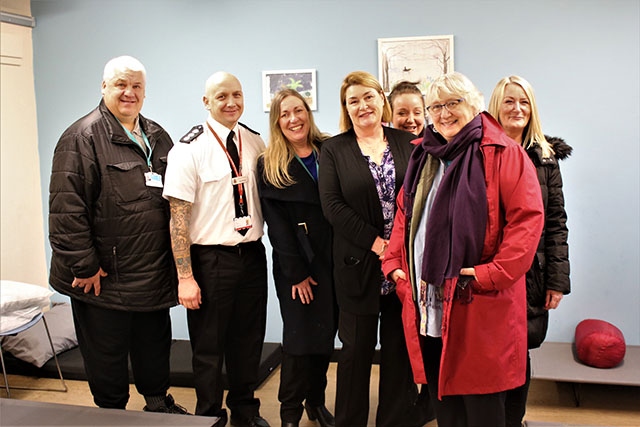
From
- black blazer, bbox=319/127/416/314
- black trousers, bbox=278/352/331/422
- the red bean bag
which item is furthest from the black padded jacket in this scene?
the red bean bag

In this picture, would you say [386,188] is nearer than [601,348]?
Yes

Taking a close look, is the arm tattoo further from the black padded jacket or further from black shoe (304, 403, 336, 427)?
black shoe (304, 403, 336, 427)

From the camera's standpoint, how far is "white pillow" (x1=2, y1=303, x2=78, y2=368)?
375 centimetres

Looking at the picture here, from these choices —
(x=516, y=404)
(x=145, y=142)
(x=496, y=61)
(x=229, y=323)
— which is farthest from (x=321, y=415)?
(x=496, y=61)

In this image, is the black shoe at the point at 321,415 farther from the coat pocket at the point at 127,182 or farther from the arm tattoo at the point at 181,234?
the coat pocket at the point at 127,182

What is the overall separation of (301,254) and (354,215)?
0.36 meters

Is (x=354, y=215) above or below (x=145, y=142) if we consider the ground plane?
below

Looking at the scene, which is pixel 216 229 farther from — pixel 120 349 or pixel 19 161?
pixel 19 161

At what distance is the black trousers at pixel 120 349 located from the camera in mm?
2801

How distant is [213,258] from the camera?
2729 millimetres

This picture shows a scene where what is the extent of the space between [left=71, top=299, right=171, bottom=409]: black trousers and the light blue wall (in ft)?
3.95

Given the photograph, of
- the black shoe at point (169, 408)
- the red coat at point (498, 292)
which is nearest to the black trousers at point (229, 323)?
the black shoe at point (169, 408)

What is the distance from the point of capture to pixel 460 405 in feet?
7.05

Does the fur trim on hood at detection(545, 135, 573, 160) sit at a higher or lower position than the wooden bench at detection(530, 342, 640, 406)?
higher
